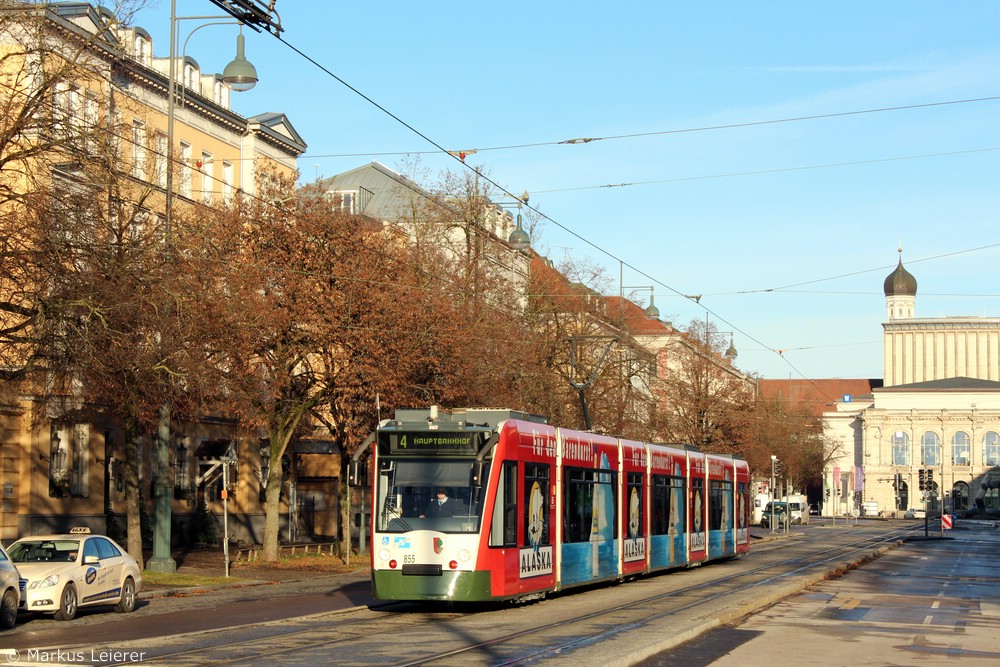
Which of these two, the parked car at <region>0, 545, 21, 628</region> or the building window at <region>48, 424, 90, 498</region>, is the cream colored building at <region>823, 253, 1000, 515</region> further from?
the parked car at <region>0, 545, 21, 628</region>

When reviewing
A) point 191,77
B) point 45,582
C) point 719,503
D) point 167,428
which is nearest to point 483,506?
point 45,582

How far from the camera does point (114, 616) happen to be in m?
22.5

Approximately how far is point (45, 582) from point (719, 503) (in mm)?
24129

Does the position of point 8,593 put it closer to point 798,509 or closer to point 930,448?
point 798,509

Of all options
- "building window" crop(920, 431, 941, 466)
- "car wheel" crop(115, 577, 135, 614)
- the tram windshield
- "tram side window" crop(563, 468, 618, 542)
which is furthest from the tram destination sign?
"building window" crop(920, 431, 941, 466)

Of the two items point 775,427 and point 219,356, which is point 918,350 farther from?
point 219,356

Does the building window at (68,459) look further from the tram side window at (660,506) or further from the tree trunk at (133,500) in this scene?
the tram side window at (660,506)

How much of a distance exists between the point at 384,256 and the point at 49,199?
45.9 ft

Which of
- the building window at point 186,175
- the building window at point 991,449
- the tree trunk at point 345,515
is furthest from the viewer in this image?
the building window at point 991,449

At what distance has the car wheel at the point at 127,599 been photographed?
75.9ft

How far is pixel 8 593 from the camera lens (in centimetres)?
1945

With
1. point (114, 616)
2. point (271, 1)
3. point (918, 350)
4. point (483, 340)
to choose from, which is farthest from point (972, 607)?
point (918, 350)

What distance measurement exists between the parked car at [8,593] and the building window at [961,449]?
14497 cm

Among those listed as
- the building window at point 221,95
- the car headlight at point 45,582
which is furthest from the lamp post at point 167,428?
the building window at point 221,95
